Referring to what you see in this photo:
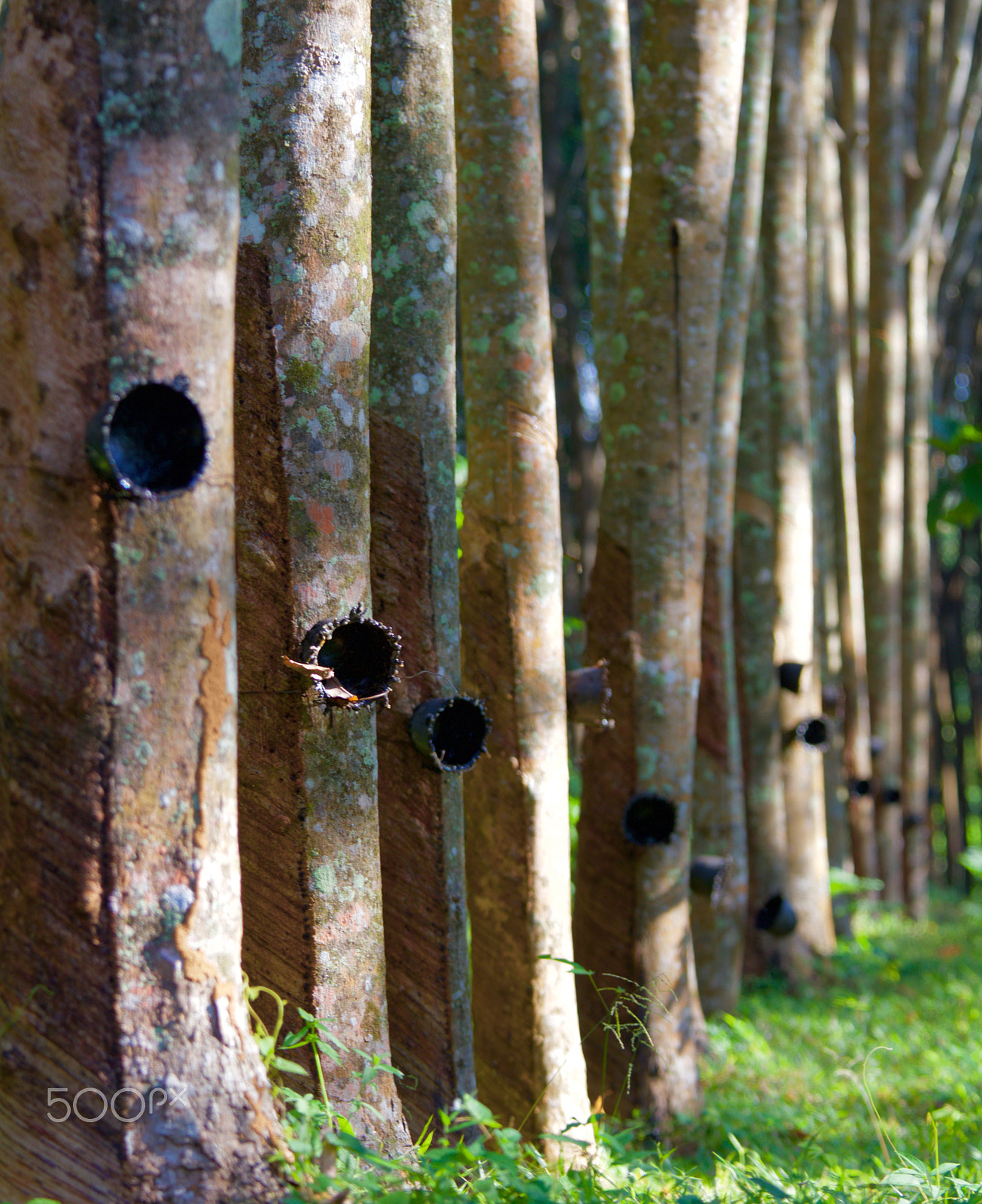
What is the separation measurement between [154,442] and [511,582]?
1.79 metres

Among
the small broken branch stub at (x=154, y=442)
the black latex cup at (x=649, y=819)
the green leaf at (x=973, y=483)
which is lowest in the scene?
the black latex cup at (x=649, y=819)

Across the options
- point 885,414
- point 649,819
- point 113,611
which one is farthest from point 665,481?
point 885,414

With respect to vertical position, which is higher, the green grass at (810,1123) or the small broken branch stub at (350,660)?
the small broken branch stub at (350,660)

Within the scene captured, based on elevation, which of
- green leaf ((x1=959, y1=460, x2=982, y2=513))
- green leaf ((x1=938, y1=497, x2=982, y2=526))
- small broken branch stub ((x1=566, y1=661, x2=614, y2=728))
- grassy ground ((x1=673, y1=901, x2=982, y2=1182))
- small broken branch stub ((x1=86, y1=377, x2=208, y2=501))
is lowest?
grassy ground ((x1=673, y1=901, x2=982, y2=1182))

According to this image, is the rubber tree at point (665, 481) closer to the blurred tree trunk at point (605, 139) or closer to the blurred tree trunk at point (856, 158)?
the blurred tree trunk at point (605, 139)

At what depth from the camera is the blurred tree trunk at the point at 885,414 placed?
30.2 ft

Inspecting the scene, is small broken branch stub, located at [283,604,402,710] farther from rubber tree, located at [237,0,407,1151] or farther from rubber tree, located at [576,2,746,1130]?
rubber tree, located at [576,2,746,1130]

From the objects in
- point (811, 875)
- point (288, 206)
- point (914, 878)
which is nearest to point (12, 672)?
point (288, 206)

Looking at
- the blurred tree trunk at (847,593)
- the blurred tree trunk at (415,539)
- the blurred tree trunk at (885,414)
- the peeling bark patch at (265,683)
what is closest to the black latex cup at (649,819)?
the blurred tree trunk at (415,539)

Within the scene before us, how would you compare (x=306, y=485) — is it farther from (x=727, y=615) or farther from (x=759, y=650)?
(x=759, y=650)

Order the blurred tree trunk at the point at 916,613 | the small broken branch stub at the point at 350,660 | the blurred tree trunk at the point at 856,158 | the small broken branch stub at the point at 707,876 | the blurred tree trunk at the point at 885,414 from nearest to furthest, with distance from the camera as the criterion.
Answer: the small broken branch stub at the point at 350,660 < the small broken branch stub at the point at 707,876 < the blurred tree trunk at the point at 885,414 < the blurred tree trunk at the point at 856,158 < the blurred tree trunk at the point at 916,613

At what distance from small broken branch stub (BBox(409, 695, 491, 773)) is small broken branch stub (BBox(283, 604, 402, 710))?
0.30 metres

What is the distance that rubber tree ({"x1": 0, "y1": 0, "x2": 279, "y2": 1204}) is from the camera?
1.75 meters

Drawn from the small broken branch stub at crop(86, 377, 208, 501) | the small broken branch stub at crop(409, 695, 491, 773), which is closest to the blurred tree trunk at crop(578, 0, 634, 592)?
the small broken branch stub at crop(409, 695, 491, 773)
